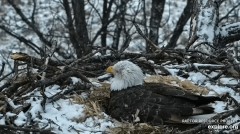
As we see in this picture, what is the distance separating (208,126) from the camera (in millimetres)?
Result: 3451

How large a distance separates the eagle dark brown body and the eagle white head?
15cm

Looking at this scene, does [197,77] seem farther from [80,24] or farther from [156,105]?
[80,24]

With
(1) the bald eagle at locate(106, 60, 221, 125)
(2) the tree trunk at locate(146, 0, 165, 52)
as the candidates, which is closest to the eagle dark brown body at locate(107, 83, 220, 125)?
(1) the bald eagle at locate(106, 60, 221, 125)

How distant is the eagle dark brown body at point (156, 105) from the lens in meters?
3.86

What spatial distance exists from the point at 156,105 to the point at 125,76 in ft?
1.93

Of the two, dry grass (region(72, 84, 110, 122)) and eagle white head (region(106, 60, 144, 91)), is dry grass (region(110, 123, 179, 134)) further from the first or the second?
eagle white head (region(106, 60, 144, 91))

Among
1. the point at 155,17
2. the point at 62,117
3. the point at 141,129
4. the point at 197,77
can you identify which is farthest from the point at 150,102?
the point at 155,17

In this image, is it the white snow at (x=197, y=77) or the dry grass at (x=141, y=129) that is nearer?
the dry grass at (x=141, y=129)

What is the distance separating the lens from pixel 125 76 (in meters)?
4.47

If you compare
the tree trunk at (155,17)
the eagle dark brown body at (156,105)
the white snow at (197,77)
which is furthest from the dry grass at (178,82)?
the tree trunk at (155,17)

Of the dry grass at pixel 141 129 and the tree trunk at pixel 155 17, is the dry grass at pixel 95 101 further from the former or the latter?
the tree trunk at pixel 155 17

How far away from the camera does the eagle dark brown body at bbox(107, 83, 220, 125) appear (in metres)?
3.86

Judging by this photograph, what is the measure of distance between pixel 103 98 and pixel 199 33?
4.51 feet

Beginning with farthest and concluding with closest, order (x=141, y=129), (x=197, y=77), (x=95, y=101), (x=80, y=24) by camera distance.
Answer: (x=80, y=24) → (x=197, y=77) → (x=95, y=101) → (x=141, y=129)
